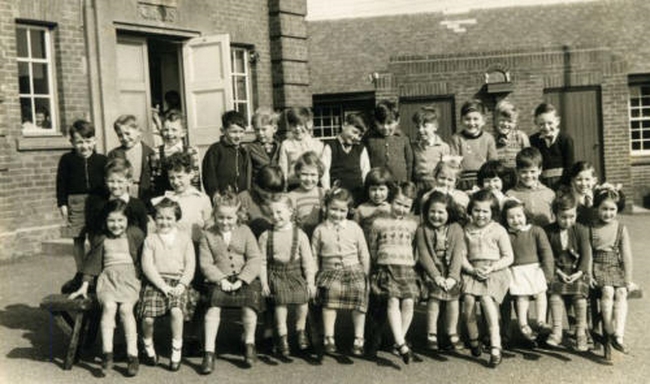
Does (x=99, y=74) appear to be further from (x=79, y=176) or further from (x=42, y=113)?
(x=79, y=176)

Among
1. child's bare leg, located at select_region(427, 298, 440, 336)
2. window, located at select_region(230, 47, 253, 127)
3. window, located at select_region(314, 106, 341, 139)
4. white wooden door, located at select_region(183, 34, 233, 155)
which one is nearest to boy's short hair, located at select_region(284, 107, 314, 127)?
child's bare leg, located at select_region(427, 298, 440, 336)

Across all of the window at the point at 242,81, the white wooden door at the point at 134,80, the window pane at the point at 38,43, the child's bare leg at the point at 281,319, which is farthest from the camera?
the window at the point at 242,81

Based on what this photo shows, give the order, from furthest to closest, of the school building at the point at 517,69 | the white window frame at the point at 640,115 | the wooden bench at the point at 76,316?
1. the white window frame at the point at 640,115
2. the school building at the point at 517,69
3. the wooden bench at the point at 76,316

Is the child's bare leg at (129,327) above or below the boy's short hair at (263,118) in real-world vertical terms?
below

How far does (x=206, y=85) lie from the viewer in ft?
39.0

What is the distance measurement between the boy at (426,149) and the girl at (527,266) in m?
1.08

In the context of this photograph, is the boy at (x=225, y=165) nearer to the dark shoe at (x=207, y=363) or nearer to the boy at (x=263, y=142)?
the boy at (x=263, y=142)

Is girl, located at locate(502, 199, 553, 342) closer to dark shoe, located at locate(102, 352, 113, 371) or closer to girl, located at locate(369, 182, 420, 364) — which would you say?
girl, located at locate(369, 182, 420, 364)

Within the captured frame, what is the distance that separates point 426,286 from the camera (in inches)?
211

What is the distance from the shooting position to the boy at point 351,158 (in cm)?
644

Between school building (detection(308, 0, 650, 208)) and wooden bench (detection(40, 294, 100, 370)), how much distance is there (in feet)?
45.4

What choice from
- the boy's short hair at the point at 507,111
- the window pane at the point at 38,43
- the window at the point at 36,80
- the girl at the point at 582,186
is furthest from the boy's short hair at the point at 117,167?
the window pane at the point at 38,43

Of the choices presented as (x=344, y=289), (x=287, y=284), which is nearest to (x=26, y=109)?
(x=287, y=284)

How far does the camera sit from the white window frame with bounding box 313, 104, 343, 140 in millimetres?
23047
